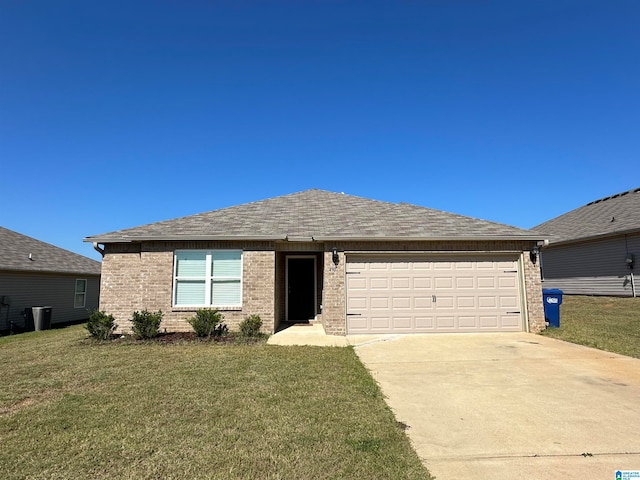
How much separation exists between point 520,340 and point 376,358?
435 centimetres

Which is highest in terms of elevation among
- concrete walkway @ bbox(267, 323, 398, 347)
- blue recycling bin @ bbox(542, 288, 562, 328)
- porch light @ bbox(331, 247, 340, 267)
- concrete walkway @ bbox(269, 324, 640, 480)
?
porch light @ bbox(331, 247, 340, 267)

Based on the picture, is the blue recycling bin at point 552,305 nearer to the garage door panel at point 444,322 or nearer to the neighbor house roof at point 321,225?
the neighbor house roof at point 321,225

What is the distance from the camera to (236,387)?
564cm

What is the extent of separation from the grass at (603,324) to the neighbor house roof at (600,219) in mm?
3107

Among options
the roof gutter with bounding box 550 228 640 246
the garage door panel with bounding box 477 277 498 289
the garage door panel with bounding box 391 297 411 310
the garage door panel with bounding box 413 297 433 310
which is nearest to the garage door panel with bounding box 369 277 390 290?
the garage door panel with bounding box 391 297 411 310

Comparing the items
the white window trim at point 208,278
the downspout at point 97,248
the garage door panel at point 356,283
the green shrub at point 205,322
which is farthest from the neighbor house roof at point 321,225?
the green shrub at point 205,322

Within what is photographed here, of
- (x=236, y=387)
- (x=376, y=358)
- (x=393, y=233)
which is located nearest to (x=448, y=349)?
(x=376, y=358)

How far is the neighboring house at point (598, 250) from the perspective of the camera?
16.5 metres

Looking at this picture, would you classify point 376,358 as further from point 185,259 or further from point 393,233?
point 185,259

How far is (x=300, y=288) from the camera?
13492 mm

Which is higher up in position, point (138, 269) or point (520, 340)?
point (138, 269)

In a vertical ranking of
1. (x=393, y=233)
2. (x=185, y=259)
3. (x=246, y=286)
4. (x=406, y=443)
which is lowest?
(x=406, y=443)

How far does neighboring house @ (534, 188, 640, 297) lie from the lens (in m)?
16.5

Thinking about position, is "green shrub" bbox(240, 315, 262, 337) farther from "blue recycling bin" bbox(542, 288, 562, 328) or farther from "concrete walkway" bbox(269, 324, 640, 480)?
"blue recycling bin" bbox(542, 288, 562, 328)
